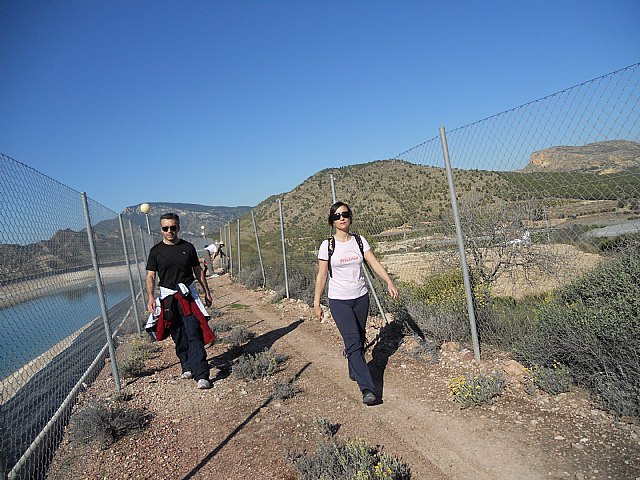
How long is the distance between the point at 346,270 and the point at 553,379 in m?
2.02

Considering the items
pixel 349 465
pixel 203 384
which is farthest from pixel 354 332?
pixel 203 384

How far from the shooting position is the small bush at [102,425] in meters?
3.80

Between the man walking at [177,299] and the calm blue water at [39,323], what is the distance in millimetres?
758

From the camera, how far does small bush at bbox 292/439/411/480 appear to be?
2.74 metres

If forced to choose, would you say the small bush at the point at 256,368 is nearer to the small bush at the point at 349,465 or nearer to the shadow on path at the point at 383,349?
the shadow on path at the point at 383,349

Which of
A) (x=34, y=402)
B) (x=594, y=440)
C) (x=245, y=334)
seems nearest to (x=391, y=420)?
(x=594, y=440)

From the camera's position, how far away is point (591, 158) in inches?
141

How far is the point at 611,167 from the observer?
3.53 m

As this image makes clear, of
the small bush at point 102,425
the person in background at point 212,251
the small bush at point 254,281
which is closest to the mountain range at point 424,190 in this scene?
the small bush at point 102,425

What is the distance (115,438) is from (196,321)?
1517 mm

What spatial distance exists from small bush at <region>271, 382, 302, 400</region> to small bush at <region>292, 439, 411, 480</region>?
48.4 inches

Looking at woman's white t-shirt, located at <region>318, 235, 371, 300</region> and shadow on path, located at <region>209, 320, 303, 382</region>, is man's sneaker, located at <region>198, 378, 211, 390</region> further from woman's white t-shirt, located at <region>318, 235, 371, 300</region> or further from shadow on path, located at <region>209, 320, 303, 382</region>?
woman's white t-shirt, located at <region>318, 235, 371, 300</region>

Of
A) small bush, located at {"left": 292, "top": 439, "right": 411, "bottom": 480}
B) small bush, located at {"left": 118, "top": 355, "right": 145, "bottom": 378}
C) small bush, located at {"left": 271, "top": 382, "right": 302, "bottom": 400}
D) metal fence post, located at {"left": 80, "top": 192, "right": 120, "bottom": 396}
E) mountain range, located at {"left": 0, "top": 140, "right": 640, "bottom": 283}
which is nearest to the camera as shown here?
small bush, located at {"left": 292, "top": 439, "right": 411, "bottom": 480}

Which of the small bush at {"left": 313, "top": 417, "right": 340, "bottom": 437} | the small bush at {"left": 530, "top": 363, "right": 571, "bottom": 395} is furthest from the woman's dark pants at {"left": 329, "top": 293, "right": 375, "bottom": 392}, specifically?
the small bush at {"left": 530, "top": 363, "right": 571, "bottom": 395}
